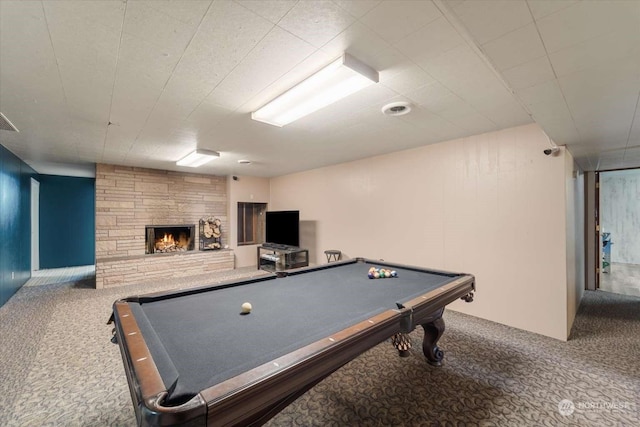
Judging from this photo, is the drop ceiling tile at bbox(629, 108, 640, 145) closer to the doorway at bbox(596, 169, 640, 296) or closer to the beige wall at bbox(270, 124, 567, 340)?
the beige wall at bbox(270, 124, 567, 340)

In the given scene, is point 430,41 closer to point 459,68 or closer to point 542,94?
point 459,68

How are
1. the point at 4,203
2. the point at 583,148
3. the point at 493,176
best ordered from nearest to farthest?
the point at 583,148 → the point at 493,176 → the point at 4,203

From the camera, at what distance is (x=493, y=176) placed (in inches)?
131

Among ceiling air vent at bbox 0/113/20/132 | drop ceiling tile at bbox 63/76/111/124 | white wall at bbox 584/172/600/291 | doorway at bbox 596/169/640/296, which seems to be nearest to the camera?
drop ceiling tile at bbox 63/76/111/124

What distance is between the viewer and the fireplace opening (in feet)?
19.2

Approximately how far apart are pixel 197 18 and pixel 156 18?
0.21 meters

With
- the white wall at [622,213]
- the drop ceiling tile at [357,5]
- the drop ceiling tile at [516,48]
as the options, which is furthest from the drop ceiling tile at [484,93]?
the white wall at [622,213]

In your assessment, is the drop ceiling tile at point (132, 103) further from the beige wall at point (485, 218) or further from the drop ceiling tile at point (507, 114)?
the beige wall at point (485, 218)

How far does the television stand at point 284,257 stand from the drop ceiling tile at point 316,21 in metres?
4.61

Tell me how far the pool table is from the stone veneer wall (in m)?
4.09

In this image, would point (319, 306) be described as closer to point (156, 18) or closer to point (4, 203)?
point (156, 18)

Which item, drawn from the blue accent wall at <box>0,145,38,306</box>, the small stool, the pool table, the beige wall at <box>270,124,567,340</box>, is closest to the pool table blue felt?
the pool table

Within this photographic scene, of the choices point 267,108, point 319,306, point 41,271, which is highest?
point 267,108

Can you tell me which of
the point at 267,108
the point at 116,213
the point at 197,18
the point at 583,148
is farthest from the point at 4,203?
the point at 583,148
